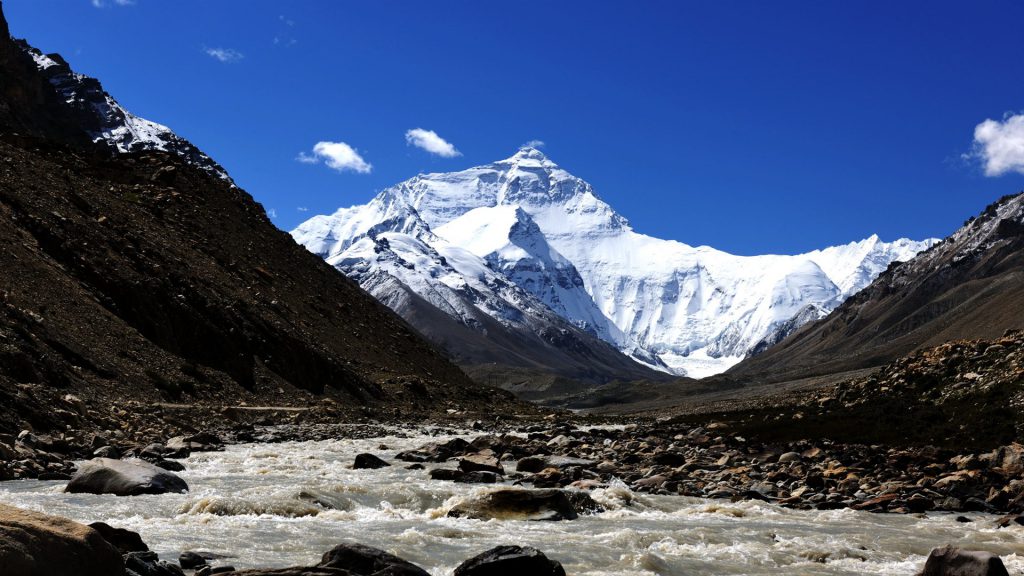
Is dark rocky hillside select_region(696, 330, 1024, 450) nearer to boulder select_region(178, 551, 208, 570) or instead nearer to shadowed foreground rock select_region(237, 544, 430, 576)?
shadowed foreground rock select_region(237, 544, 430, 576)

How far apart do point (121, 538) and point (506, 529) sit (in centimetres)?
1043

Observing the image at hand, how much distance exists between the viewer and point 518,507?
88.2ft

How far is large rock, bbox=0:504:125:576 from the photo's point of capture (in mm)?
12070

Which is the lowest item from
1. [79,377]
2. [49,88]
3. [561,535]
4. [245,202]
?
[561,535]

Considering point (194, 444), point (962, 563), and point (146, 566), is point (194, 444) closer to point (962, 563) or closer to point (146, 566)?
point (146, 566)

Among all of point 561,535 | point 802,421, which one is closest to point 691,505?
point 561,535

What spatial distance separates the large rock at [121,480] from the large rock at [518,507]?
8.43m

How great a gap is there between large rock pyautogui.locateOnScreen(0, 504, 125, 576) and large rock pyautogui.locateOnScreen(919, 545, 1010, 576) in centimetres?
1451

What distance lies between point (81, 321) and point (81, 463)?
32.6 metres

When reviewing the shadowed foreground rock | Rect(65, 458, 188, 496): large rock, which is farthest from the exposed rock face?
the shadowed foreground rock

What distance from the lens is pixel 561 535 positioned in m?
24.2

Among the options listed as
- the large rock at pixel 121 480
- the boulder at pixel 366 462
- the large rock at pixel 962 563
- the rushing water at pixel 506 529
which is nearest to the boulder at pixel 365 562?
the rushing water at pixel 506 529

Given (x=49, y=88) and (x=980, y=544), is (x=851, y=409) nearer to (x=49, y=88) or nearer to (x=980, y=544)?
(x=980, y=544)

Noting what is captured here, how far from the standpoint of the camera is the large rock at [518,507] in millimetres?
26625
